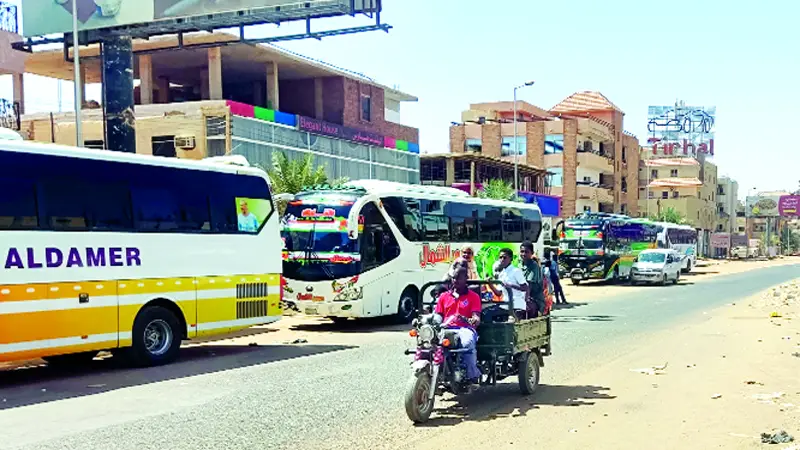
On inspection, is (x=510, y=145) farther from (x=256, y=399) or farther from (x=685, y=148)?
(x=256, y=399)

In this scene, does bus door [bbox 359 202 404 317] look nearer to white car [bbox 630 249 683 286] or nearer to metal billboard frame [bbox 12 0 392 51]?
metal billboard frame [bbox 12 0 392 51]

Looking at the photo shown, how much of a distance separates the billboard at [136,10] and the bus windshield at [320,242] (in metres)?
7.42

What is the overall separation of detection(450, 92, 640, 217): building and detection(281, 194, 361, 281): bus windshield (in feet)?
142

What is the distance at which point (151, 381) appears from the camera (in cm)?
1172

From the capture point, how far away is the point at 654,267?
38875mm

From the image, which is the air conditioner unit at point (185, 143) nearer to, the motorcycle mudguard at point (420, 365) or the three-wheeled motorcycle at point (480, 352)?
the three-wheeled motorcycle at point (480, 352)

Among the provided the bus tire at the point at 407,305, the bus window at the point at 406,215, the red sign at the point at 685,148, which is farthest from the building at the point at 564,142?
the bus tire at the point at 407,305

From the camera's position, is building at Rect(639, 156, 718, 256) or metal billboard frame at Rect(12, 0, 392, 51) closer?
metal billboard frame at Rect(12, 0, 392, 51)

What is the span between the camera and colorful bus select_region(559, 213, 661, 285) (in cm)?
3856

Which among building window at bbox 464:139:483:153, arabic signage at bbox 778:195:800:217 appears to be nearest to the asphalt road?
building window at bbox 464:139:483:153

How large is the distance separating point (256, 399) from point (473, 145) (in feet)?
208

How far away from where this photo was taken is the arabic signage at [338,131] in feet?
123

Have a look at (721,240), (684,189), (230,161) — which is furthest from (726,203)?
(230,161)

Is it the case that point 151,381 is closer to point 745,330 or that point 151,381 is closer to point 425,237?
point 425,237
